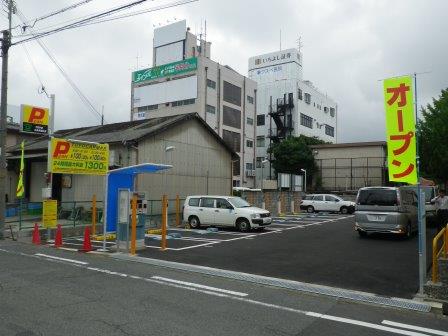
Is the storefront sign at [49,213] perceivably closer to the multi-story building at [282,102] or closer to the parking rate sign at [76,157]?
the parking rate sign at [76,157]

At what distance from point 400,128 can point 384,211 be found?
829 cm

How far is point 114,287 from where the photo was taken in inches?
325

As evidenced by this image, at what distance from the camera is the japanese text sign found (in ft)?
58.4

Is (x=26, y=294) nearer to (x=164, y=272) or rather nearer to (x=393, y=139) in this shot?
(x=164, y=272)

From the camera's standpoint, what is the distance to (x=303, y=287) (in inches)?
335

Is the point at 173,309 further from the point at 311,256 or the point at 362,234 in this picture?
the point at 362,234

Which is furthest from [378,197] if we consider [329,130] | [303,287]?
[329,130]

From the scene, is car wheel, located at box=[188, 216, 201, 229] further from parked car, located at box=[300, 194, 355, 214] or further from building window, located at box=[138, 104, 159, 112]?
building window, located at box=[138, 104, 159, 112]

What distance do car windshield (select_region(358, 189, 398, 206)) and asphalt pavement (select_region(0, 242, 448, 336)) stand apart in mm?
8791

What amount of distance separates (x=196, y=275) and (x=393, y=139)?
5.08m

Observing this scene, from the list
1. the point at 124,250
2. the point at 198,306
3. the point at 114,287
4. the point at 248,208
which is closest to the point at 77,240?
the point at 124,250

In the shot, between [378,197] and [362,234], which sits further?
[362,234]

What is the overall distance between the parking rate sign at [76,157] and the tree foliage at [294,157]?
126ft

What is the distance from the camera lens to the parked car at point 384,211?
A: 1553 centimetres
